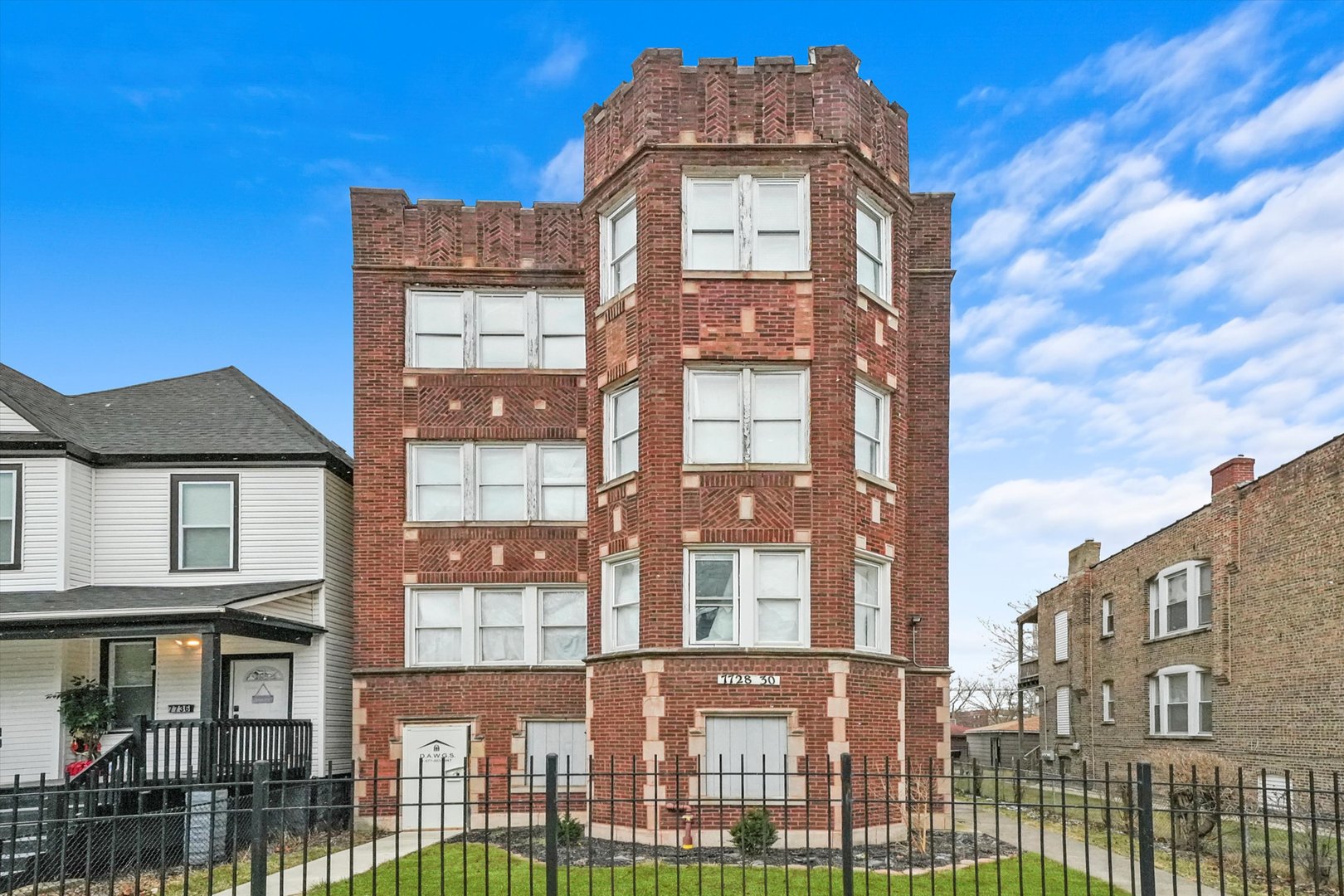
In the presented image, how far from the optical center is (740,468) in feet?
61.9

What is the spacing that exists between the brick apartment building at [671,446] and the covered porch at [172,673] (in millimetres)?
1361

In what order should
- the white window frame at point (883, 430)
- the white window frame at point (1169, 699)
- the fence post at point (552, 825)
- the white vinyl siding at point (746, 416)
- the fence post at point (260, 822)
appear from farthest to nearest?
1. the white window frame at point (1169, 699)
2. the white window frame at point (883, 430)
3. the white vinyl siding at point (746, 416)
4. the fence post at point (260, 822)
5. the fence post at point (552, 825)

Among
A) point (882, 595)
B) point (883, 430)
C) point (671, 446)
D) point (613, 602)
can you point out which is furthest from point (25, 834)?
point (883, 430)

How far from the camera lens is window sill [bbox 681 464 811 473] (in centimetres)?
1886

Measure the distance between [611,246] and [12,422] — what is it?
10.8 metres

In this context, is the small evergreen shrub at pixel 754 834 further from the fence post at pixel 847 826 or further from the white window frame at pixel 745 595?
the fence post at pixel 847 826

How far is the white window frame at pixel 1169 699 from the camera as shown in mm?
27156

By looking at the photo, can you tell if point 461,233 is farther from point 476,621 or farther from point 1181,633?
point 1181,633

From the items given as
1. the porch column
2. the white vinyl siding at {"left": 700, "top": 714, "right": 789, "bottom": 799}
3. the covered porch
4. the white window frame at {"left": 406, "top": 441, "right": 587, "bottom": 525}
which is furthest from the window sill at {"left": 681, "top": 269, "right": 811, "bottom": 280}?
the porch column

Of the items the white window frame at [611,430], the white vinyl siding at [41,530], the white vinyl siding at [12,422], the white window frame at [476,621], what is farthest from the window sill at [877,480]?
the white vinyl siding at [12,422]

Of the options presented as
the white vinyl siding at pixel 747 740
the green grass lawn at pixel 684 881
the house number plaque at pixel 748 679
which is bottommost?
the green grass lawn at pixel 684 881

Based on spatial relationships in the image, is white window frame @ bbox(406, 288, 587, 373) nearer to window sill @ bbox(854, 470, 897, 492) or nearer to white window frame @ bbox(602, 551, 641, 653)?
white window frame @ bbox(602, 551, 641, 653)

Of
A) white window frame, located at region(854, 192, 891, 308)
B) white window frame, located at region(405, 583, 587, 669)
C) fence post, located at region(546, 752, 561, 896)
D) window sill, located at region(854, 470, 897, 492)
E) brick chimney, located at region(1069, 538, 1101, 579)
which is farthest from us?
brick chimney, located at region(1069, 538, 1101, 579)

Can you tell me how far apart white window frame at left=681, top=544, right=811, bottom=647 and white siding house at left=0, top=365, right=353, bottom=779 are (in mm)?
7008
